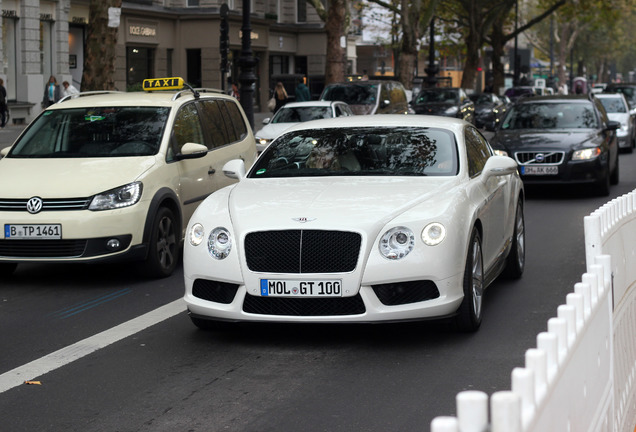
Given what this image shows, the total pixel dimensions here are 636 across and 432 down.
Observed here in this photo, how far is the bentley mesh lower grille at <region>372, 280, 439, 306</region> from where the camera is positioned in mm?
6664

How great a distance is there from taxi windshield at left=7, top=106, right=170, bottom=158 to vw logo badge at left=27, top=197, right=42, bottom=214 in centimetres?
97

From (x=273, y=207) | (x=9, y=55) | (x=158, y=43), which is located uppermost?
(x=158, y=43)

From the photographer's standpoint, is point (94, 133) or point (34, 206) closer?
point (34, 206)

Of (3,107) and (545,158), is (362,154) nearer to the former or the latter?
(545,158)

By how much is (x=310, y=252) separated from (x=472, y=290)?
3.74 feet

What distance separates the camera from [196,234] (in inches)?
279

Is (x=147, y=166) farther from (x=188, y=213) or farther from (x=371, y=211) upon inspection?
(x=371, y=211)

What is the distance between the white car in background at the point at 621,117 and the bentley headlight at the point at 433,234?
21.4 m

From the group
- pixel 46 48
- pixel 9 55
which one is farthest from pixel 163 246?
pixel 46 48

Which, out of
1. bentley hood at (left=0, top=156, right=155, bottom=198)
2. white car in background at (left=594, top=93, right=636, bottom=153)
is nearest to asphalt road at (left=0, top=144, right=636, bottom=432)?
bentley hood at (left=0, top=156, right=155, bottom=198)

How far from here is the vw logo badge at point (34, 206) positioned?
9.13 m

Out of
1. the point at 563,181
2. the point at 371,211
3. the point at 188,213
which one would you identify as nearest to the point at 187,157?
the point at 188,213

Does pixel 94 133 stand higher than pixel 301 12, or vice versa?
pixel 301 12

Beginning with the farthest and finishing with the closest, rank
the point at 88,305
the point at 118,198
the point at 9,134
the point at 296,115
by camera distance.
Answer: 1. the point at 9,134
2. the point at 296,115
3. the point at 118,198
4. the point at 88,305
